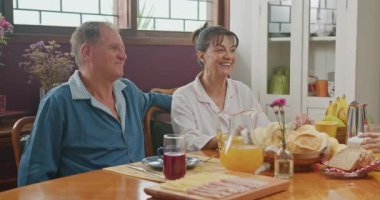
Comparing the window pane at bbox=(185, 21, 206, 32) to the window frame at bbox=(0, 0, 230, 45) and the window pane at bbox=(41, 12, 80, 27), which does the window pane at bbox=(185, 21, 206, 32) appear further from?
the window pane at bbox=(41, 12, 80, 27)

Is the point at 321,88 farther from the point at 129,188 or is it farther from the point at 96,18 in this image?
the point at 129,188

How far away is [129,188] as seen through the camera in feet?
4.68

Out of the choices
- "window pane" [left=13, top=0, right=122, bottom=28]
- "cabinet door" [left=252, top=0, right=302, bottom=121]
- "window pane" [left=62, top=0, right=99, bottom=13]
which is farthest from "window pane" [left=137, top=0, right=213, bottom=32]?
"cabinet door" [left=252, top=0, right=302, bottom=121]

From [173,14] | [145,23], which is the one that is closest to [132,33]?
[145,23]

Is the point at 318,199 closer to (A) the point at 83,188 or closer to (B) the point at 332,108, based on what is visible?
(A) the point at 83,188

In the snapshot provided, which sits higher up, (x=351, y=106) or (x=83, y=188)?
(x=351, y=106)

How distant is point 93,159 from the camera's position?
1.96 metres

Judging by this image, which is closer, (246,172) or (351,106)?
(246,172)

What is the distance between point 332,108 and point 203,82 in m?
0.60

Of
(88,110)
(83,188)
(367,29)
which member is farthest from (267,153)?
(367,29)

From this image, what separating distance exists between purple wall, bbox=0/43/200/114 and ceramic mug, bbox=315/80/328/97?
980 mm

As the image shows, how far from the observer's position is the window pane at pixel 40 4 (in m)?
3.18

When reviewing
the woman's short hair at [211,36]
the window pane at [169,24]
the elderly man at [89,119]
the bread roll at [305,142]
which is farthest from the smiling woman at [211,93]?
the window pane at [169,24]

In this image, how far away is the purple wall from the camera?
9.95 feet
